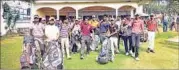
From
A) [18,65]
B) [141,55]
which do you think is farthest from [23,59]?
[141,55]

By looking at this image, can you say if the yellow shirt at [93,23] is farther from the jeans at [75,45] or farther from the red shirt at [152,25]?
the red shirt at [152,25]

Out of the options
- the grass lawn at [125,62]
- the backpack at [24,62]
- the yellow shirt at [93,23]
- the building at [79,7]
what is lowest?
Result: the grass lawn at [125,62]

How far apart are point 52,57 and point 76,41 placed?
435cm

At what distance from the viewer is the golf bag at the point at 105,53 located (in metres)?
13.8

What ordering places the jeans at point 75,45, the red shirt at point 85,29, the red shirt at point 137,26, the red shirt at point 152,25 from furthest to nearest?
the jeans at point 75,45 → the red shirt at point 152,25 → the red shirt at point 85,29 → the red shirt at point 137,26

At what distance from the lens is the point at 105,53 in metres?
14.0

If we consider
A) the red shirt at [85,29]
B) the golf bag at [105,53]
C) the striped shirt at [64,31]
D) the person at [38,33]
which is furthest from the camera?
the red shirt at [85,29]

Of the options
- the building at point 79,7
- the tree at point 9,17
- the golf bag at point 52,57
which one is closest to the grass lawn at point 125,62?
the golf bag at point 52,57

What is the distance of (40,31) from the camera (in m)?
12.6

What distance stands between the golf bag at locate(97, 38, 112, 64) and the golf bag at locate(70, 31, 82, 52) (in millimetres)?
1907

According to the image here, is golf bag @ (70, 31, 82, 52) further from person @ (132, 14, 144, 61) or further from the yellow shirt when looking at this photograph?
person @ (132, 14, 144, 61)

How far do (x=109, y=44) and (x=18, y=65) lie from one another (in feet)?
10.8

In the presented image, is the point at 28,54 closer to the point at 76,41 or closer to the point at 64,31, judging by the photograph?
the point at 64,31

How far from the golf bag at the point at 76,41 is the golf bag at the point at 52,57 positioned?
3.81 meters
